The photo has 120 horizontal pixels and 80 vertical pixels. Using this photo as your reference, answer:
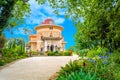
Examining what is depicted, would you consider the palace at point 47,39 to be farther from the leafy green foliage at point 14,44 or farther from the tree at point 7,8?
the tree at point 7,8

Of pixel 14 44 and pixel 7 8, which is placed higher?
pixel 7 8

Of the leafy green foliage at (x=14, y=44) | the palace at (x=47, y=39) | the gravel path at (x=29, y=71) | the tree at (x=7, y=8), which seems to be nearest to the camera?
the gravel path at (x=29, y=71)

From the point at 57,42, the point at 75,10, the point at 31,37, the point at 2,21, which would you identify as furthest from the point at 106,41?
the point at 31,37

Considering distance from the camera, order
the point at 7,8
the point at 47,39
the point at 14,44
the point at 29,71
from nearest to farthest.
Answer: the point at 29,71 → the point at 7,8 → the point at 14,44 → the point at 47,39

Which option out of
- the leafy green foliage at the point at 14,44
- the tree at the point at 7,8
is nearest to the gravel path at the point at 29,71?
the tree at the point at 7,8

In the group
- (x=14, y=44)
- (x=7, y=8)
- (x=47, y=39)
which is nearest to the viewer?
(x=7, y=8)

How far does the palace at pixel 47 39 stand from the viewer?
67.0m

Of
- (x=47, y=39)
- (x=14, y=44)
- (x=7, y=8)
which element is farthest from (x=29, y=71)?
(x=47, y=39)

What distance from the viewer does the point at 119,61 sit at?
14305 millimetres

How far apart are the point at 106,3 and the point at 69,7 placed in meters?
2.88

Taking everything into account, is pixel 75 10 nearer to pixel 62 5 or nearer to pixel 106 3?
pixel 62 5

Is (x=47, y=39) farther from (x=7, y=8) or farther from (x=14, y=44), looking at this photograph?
(x=7, y=8)

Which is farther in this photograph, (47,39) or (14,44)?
(47,39)

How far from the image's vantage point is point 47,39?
67.1 m
